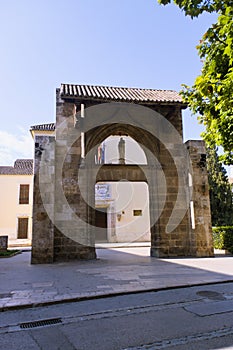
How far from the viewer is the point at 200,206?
10.2 meters

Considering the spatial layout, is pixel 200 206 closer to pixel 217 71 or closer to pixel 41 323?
pixel 217 71

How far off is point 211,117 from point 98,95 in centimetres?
560

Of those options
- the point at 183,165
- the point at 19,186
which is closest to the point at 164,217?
the point at 183,165

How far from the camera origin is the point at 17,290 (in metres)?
5.08

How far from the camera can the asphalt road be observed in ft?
9.29

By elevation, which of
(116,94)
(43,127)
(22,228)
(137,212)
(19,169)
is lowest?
(22,228)

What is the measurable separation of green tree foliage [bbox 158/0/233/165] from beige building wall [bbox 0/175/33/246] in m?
19.4

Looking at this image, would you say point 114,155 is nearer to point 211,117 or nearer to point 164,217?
point 164,217

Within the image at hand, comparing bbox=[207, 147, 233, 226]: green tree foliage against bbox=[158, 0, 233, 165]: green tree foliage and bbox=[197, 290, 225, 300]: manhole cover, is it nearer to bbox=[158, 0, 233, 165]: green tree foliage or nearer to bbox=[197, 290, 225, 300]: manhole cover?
bbox=[158, 0, 233, 165]: green tree foliage

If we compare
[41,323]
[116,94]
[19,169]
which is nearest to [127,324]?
[41,323]

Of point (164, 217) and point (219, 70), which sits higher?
point (219, 70)

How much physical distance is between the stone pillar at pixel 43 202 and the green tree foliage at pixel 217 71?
582cm

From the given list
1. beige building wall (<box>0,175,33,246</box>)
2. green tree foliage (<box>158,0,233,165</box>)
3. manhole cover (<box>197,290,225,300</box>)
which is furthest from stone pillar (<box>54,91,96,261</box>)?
beige building wall (<box>0,175,33,246</box>)

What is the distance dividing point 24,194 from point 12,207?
141cm
